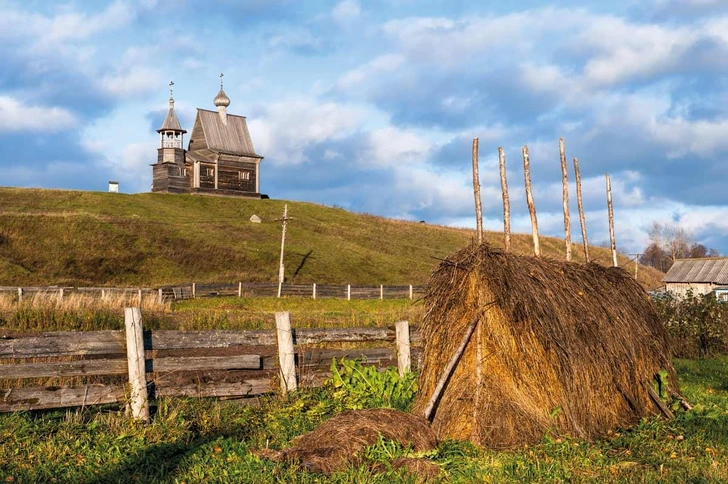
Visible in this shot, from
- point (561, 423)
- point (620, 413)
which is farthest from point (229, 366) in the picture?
point (620, 413)

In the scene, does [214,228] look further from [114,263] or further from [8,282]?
[8,282]

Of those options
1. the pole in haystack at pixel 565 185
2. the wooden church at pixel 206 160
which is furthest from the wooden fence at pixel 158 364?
the wooden church at pixel 206 160

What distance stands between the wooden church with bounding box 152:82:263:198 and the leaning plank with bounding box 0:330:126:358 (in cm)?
7566

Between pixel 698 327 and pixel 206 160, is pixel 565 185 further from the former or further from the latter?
pixel 206 160

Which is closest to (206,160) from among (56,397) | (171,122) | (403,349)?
(171,122)

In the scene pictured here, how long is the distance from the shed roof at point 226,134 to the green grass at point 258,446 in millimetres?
77082

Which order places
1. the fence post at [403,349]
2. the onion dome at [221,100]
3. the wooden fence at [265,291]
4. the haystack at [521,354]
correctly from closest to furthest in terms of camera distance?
the haystack at [521,354], the fence post at [403,349], the wooden fence at [265,291], the onion dome at [221,100]

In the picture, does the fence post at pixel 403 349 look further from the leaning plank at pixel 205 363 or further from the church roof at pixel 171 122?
the church roof at pixel 171 122

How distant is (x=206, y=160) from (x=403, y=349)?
7573cm

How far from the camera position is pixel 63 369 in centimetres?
1057

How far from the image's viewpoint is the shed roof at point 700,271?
54.0 metres

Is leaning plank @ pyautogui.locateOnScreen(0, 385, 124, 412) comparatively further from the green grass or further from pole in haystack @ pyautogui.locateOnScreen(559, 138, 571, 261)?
pole in haystack @ pyautogui.locateOnScreen(559, 138, 571, 261)

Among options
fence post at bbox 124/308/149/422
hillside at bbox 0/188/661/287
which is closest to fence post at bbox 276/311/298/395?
fence post at bbox 124/308/149/422

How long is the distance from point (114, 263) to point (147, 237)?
618 centimetres
